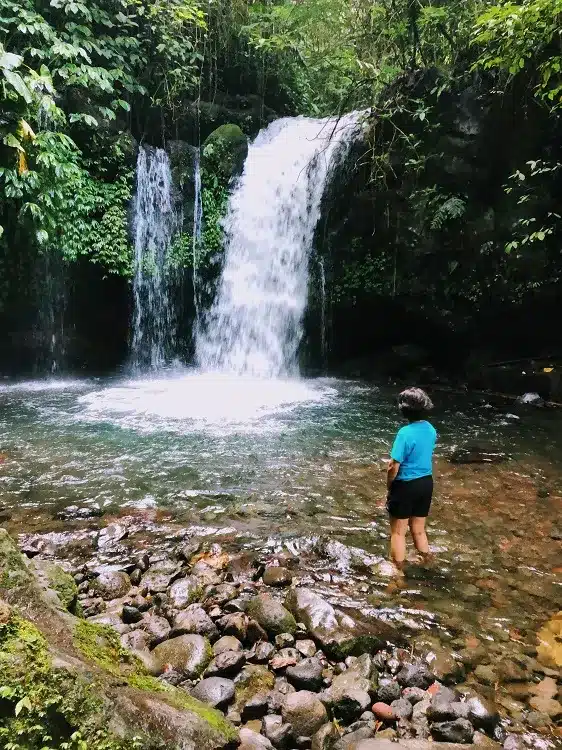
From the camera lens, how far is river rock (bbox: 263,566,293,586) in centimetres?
372

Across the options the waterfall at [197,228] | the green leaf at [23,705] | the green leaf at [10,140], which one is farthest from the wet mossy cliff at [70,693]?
the waterfall at [197,228]

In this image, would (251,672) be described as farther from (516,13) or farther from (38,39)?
(38,39)

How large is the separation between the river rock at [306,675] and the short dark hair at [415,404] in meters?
1.86

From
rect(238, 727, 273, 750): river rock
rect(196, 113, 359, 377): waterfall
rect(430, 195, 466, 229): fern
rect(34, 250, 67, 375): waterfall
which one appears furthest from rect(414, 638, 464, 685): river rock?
rect(34, 250, 67, 375): waterfall

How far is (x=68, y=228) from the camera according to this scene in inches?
464

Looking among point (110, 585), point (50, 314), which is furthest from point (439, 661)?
point (50, 314)

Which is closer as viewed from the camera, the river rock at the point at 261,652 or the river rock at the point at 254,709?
the river rock at the point at 254,709

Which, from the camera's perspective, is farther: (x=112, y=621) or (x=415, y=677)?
(x=112, y=621)

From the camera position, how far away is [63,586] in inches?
102

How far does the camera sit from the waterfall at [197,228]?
44.2 ft

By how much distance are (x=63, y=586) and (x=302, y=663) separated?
1345 mm

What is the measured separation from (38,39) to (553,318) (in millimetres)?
12309

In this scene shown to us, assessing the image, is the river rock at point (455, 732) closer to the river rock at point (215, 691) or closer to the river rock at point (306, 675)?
the river rock at point (306, 675)

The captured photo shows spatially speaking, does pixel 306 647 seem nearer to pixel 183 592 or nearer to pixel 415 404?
pixel 183 592
